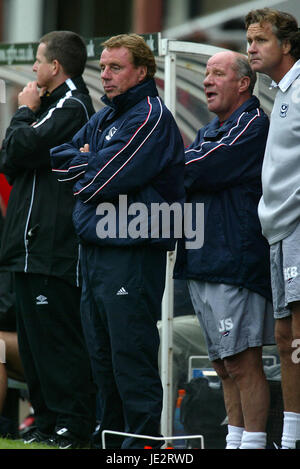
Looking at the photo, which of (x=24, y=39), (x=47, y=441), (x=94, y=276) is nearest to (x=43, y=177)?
(x=94, y=276)

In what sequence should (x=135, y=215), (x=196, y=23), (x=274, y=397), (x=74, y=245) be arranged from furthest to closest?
1. (x=196, y=23)
2. (x=74, y=245)
3. (x=274, y=397)
4. (x=135, y=215)

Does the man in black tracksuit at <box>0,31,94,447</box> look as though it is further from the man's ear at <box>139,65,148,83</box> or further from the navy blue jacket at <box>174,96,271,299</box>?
the navy blue jacket at <box>174,96,271,299</box>

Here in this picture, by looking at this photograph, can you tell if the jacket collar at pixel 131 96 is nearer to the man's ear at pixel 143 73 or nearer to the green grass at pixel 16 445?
the man's ear at pixel 143 73

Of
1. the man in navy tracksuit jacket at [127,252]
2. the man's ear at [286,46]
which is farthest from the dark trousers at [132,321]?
the man's ear at [286,46]

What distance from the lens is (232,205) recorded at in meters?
5.15

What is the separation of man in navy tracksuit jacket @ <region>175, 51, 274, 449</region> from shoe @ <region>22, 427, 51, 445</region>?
1.19m

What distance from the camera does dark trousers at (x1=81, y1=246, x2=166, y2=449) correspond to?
5082 mm

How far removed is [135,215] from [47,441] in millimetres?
1506

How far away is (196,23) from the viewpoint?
9.46 meters

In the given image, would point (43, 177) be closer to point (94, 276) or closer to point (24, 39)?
point (94, 276)

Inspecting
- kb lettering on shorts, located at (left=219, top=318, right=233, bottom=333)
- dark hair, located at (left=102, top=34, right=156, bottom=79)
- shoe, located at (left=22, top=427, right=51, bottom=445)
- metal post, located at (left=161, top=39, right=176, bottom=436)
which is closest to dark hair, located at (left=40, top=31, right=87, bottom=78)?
metal post, located at (left=161, top=39, right=176, bottom=436)

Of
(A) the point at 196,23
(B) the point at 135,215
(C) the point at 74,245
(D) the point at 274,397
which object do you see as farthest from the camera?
(A) the point at 196,23

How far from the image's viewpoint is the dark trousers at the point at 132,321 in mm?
5082

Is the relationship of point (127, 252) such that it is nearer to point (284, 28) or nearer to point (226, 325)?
point (226, 325)
